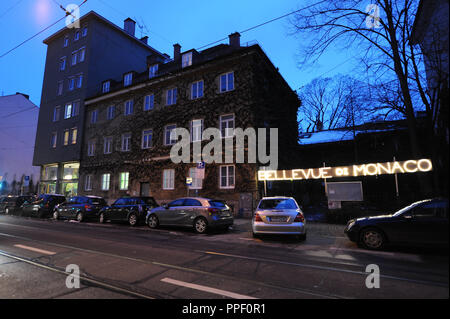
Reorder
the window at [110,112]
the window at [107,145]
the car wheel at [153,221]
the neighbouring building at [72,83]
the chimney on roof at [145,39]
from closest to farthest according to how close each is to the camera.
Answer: the car wheel at [153,221] → the window at [107,145] → the window at [110,112] → the neighbouring building at [72,83] → the chimney on roof at [145,39]

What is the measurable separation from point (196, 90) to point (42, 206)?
1466cm

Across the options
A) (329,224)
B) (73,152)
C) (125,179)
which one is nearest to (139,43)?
(73,152)

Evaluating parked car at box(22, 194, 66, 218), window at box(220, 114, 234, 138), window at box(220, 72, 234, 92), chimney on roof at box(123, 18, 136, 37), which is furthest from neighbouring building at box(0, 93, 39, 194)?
window at box(220, 114, 234, 138)

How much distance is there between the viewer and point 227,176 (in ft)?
57.0

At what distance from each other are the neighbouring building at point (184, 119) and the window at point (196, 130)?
0.08m

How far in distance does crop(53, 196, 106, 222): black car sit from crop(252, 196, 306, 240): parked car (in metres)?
11.7

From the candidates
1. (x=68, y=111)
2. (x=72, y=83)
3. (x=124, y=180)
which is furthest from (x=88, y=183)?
(x=72, y=83)

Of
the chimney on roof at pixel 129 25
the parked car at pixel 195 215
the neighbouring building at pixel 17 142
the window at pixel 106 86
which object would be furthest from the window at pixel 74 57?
the parked car at pixel 195 215

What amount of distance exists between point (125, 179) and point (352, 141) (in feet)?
67.8

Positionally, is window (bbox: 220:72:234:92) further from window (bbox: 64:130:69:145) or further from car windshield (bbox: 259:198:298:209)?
window (bbox: 64:130:69:145)

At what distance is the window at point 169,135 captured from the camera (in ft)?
67.5

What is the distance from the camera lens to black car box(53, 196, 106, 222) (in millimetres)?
15562

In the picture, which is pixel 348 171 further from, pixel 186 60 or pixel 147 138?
pixel 147 138

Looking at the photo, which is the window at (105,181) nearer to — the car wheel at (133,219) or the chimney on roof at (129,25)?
the car wheel at (133,219)
